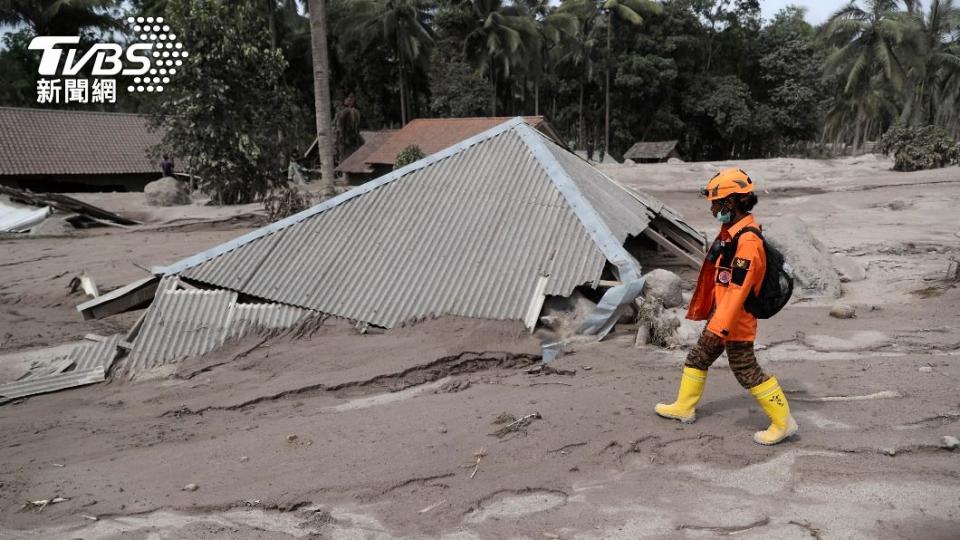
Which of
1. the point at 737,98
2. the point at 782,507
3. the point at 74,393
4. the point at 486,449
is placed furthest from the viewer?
the point at 737,98

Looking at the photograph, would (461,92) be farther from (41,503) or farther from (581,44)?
(41,503)

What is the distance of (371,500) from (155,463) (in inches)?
72.6

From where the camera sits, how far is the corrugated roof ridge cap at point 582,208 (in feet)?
23.9

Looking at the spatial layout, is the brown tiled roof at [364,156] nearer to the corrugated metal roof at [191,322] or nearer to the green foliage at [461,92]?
the green foliage at [461,92]

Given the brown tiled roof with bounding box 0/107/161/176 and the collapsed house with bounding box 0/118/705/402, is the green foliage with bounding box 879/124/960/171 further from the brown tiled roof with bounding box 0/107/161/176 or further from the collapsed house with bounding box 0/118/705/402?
the brown tiled roof with bounding box 0/107/161/176

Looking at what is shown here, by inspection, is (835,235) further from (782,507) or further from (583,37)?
(583,37)

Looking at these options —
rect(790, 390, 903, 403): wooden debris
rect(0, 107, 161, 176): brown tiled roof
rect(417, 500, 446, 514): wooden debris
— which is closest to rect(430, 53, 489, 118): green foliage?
rect(0, 107, 161, 176): brown tiled roof

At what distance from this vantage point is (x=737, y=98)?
39219 millimetres

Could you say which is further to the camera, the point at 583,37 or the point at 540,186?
the point at 583,37

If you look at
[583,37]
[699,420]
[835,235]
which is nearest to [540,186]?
[699,420]

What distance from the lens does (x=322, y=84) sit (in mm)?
16844

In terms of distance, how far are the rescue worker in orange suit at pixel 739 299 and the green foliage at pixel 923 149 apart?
93.4 ft

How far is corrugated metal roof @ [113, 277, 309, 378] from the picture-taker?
7.09 metres

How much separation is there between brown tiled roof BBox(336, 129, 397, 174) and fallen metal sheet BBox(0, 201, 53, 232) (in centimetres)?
1529
